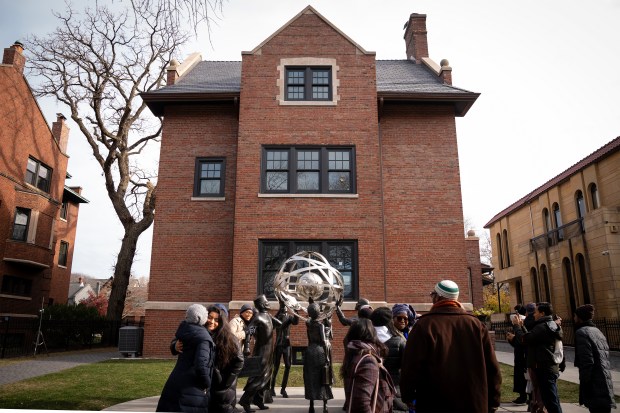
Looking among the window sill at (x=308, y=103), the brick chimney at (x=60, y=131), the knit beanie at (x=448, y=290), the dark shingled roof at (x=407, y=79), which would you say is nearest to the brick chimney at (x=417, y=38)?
the dark shingled roof at (x=407, y=79)

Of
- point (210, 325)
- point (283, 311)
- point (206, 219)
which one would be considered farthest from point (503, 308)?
point (210, 325)

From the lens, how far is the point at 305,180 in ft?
54.2

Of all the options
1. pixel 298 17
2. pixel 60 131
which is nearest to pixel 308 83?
pixel 298 17

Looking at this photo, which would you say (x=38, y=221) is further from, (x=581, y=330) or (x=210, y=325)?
(x=581, y=330)

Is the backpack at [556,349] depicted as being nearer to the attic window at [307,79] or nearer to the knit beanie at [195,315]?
the knit beanie at [195,315]

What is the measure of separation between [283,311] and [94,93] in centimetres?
2221

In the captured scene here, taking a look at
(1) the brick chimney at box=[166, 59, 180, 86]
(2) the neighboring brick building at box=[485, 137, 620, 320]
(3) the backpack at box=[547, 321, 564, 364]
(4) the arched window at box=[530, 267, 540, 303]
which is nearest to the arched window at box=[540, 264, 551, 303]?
(2) the neighboring brick building at box=[485, 137, 620, 320]

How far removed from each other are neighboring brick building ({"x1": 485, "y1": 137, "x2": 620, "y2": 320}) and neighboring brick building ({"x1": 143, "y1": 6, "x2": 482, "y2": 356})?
9.58 m

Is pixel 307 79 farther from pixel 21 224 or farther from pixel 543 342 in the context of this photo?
pixel 21 224

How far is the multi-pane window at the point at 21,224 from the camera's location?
2483cm

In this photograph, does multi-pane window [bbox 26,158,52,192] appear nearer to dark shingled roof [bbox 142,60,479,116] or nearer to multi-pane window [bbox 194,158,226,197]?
dark shingled roof [bbox 142,60,479,116]

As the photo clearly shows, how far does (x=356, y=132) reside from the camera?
657 inches

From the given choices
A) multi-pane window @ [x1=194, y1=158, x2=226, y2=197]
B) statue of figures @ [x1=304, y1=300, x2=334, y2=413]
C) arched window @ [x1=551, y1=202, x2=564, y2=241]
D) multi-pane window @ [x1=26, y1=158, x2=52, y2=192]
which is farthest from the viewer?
arched window @ [x1=551, y1=202, x2=564, y2=241]

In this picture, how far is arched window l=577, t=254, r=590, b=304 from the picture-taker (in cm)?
2383
